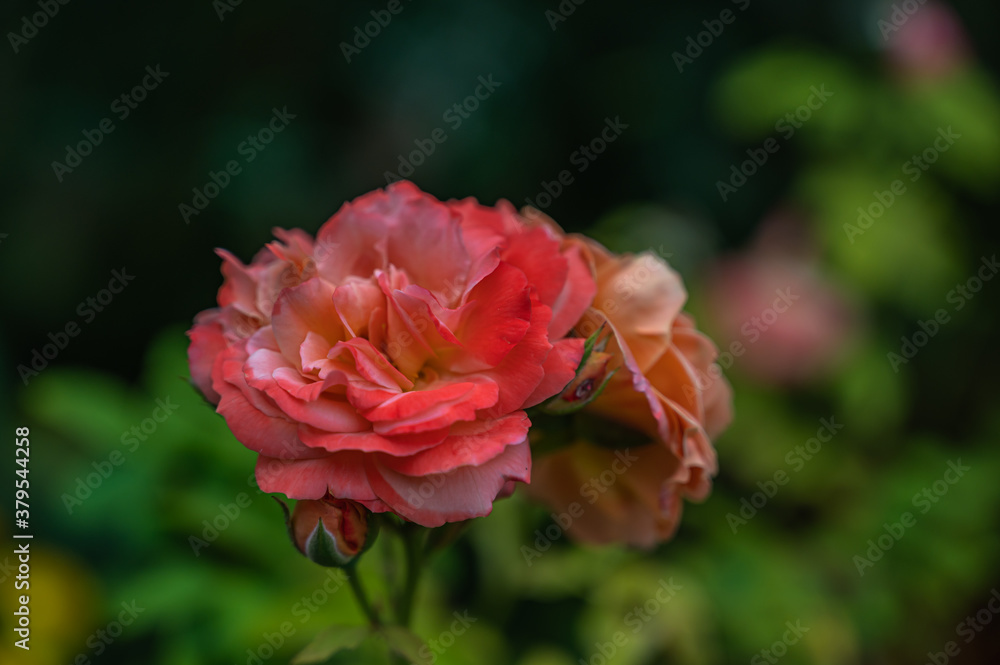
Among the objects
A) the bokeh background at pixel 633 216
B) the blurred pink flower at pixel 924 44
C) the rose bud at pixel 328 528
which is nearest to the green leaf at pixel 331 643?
the rose bud at pixel 328 528

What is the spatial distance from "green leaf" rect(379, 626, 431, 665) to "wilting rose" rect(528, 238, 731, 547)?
0.21m

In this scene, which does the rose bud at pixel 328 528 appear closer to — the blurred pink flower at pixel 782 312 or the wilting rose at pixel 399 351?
the wilting rose at pixel 399 351

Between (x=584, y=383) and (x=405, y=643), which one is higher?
(x=584, y=383)

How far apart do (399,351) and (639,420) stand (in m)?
0.23

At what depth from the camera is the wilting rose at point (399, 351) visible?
0.56 meters

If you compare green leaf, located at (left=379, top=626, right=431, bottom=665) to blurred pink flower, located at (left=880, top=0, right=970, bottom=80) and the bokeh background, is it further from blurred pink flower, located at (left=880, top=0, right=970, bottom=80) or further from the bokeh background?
blurred pink flower, located at (left=880, top=0, right=970, bottom=80)

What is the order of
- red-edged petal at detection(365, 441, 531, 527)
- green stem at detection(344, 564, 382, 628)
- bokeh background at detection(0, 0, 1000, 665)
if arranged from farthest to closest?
bokeh background at detection(0, 0, 1000, 665)
green stem at detection(344, 564, 382, 628)
red-edged petal at detection(365, 441, 531, 527)

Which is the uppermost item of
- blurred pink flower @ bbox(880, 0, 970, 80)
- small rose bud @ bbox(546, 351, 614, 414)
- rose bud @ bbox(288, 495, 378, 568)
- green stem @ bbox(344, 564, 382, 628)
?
blurred pink flower @ bbox(880, 0, 970, 80)

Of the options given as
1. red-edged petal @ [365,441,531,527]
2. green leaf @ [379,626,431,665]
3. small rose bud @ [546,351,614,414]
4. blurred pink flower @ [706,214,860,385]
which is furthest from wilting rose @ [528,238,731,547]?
blurred pink flower @ [706,214,860,385]

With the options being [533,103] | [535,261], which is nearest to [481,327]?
[535,261]

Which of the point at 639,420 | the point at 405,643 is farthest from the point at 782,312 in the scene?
the point at 405,643

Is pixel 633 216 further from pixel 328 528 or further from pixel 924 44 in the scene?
pixel 328 528

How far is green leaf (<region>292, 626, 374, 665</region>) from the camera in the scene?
0.69m

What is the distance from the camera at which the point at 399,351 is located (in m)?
0.63
